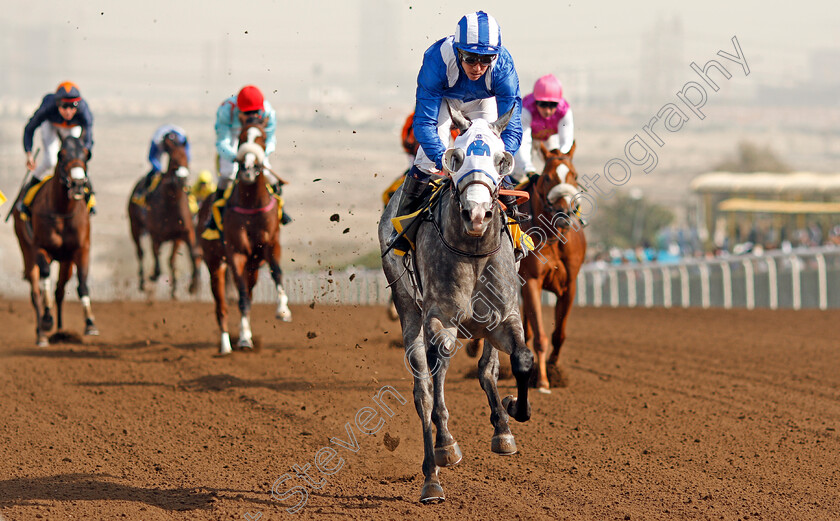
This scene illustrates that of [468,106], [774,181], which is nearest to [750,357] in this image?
[468,106]

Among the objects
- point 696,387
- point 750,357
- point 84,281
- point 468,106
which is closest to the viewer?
point 468,106

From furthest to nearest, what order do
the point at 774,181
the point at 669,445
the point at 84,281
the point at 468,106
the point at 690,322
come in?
the point at 774,181 → the point at 690,322 → the point at 84,281 → the point at 669,445 → the point at 468,106

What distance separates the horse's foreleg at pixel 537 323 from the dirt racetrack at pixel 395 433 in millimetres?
275

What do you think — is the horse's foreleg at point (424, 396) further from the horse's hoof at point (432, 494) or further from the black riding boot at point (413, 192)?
the black riding boot at point (413, 192)

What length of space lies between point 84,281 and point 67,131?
6.14ft

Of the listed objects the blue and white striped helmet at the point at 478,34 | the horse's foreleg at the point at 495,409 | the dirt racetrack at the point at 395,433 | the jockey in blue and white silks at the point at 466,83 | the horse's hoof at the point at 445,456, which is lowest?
the dirt racetrack at the point at 395,433

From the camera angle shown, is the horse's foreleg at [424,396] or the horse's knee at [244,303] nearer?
the horse's foreleg at [424,396]

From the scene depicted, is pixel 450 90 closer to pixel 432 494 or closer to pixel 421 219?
pixel 421 219

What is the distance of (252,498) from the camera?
608cm

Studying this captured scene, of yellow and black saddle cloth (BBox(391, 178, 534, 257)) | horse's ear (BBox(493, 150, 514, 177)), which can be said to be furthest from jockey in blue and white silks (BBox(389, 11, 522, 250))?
horse's ear (BBox(493, 150, 514, 177))

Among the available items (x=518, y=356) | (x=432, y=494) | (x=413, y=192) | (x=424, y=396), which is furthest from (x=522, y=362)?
(x=413, y=192)

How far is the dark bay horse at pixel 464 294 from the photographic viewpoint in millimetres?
5730

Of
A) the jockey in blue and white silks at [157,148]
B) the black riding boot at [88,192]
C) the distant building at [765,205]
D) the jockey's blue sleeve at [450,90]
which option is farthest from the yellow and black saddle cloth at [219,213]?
the distant building at [765,205]

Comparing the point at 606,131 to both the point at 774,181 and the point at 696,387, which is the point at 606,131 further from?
the point at 696,387
